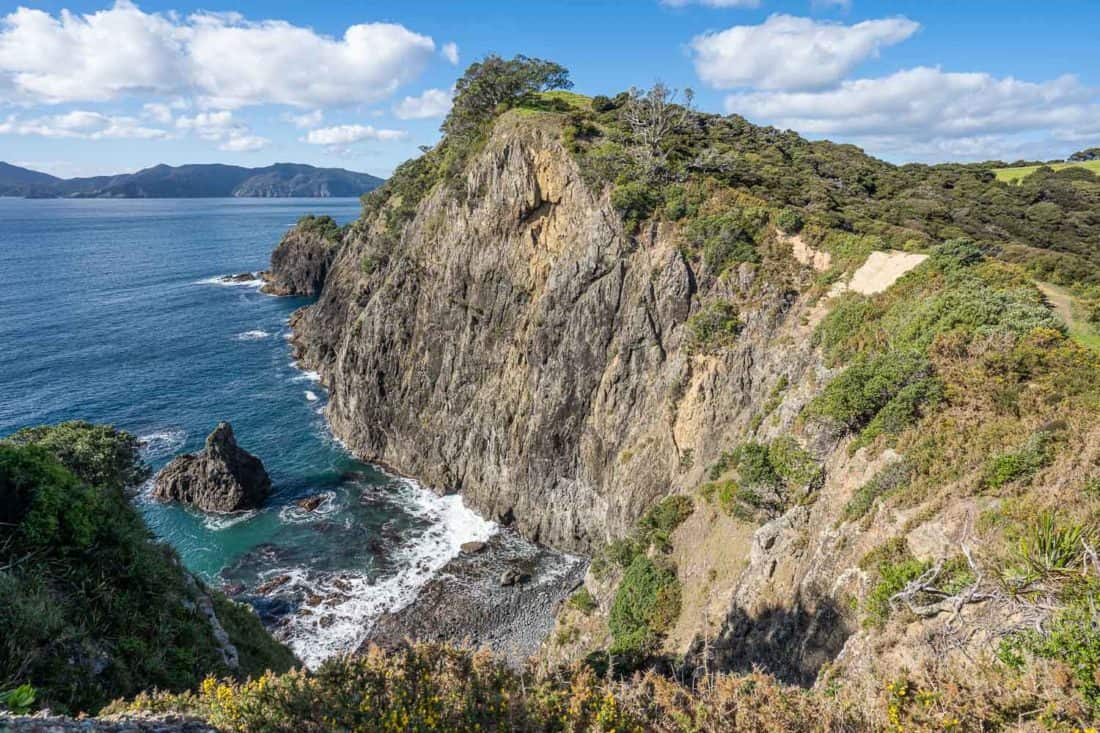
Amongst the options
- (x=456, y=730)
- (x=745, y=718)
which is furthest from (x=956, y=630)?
(x=456, y=730)

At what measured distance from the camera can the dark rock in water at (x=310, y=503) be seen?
51.7 m

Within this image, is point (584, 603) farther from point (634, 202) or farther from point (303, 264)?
point (303, 264)

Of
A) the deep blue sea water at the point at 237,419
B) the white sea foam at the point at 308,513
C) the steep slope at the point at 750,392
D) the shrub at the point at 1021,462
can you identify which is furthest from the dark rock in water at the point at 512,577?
the shrub at the point at 1021,462

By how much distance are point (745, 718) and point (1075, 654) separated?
20.1ft

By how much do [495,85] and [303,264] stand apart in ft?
252

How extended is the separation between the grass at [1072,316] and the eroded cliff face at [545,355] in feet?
36.7

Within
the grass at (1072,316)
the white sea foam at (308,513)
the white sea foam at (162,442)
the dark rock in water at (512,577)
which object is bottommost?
the dark rock in water at (512,577)

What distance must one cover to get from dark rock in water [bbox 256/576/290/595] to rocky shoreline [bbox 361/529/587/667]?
9.58 m

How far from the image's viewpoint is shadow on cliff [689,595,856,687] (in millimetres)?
17906

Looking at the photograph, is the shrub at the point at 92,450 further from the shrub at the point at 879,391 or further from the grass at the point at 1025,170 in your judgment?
the grass at the point at 1025,170

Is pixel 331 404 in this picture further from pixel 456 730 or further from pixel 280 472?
pixel 456 730

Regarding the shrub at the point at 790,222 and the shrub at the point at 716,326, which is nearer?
the shrub at the point at 716,326

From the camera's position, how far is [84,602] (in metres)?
14.8

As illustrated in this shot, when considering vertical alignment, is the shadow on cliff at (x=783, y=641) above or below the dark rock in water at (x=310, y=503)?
above
